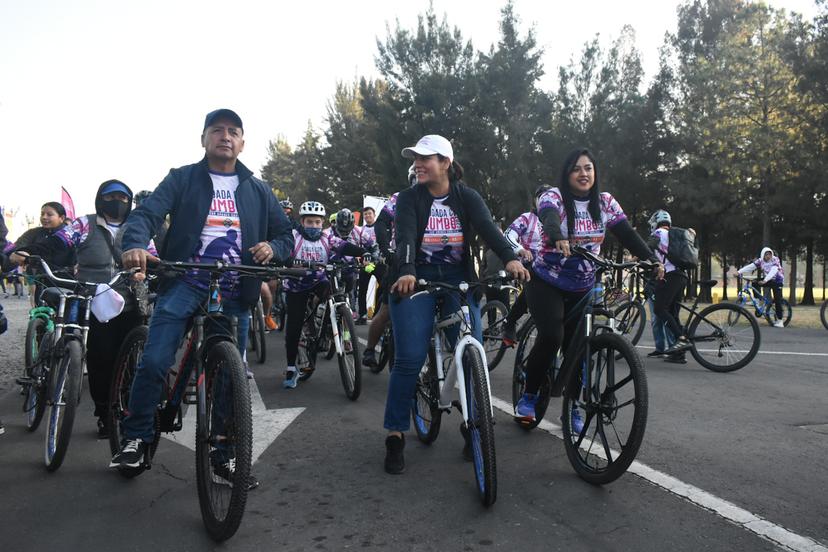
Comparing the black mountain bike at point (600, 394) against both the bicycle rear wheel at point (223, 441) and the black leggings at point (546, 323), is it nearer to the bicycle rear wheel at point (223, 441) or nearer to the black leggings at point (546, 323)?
the black leggings at point (546, 323)

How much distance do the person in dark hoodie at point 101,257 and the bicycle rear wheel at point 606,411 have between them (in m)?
3.15

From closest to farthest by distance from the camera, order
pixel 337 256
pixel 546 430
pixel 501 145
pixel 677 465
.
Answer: pixel 677 465 < pixel 546 430 < pixel 337 256 < pixel 501 145

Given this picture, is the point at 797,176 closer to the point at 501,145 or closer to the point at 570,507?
the point at 501,145

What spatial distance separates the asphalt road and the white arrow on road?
92 millimetres

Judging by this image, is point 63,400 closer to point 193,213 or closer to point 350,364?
point 193,213

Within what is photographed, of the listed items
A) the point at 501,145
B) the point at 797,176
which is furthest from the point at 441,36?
the point at 797,176

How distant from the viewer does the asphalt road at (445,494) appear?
3.08 metres

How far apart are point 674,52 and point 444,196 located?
35.9 metres

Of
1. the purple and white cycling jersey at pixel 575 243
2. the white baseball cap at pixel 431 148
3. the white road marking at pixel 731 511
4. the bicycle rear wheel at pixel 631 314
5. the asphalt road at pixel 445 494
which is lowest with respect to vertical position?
the asphalt road at pixel 445 494

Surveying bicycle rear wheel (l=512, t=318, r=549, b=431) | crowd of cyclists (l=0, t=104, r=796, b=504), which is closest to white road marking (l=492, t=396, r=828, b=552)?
crowd of cyclists (l=0, t=104, r=796, b=504)

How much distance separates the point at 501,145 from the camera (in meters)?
31.9

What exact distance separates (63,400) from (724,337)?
6.82m

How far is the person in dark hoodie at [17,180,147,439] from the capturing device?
16.0 ft

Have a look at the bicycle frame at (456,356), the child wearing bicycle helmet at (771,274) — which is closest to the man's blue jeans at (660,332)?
the bicycle frame at (456,356)
